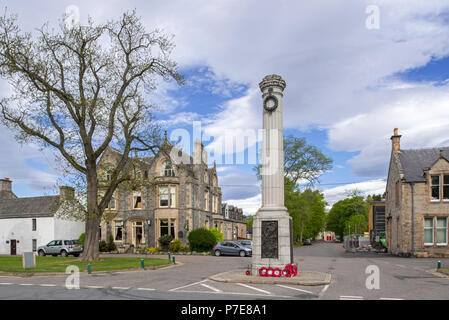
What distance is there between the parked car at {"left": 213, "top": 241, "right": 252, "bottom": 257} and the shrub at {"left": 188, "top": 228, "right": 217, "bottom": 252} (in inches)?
70.7

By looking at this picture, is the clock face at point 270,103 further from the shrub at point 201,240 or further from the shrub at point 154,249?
the shrub at point 154,249

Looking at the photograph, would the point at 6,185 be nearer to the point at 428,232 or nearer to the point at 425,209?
the point at 425,209

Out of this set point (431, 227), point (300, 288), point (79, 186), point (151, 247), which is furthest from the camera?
point (151, 247)

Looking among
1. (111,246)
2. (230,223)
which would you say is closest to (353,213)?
(230,223)

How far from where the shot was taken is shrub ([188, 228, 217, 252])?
3869cm

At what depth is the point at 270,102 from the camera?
17.3m

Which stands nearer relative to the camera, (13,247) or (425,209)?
(425,209)

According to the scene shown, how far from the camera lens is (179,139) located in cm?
2434

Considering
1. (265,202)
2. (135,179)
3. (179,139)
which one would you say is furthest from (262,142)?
(135,179)

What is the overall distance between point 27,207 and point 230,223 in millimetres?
30384

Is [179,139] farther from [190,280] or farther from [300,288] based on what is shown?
[300,288]

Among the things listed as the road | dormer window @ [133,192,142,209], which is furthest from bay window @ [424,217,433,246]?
dormer window @ [133,192,142,209]

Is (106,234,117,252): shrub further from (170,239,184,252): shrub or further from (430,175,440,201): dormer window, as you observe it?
(430,175,440,201): dormer window

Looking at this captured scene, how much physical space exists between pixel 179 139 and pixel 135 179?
15.8ft
